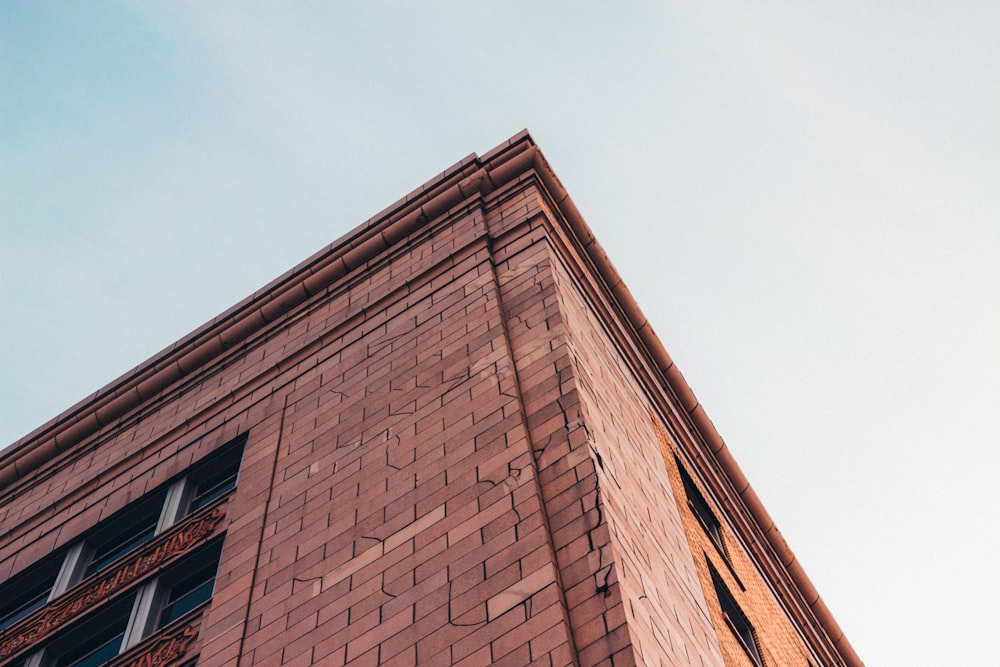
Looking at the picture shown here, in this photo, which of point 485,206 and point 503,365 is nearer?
point 503,365

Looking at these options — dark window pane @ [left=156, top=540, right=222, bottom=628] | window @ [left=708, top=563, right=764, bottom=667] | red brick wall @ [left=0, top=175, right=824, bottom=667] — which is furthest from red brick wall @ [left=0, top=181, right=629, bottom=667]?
window @ [left=708, top=563, right=764, bottom=667]

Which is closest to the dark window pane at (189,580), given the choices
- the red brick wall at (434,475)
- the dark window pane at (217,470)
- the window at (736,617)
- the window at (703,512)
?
the red brick wall at (434,475)

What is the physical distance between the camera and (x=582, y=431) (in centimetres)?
Result: 1333

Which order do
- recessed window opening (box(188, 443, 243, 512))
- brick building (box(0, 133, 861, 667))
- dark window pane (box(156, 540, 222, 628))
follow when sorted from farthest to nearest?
recessed window opening (box(188, 443, 243, 512))
dark window pane (box(156, 540, 222, 628))
brick building (box(0, 133, 861, 667))

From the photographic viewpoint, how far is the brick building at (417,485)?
11.9 metres

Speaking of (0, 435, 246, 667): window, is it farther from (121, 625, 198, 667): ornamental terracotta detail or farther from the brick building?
(121, 625, 198, 667): ornamental terracotta detail

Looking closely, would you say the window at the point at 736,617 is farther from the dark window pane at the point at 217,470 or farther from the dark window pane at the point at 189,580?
the dark window pane at the point at 217,470

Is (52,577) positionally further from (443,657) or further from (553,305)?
(443,657)

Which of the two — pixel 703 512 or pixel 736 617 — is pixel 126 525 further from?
pixel 703 512

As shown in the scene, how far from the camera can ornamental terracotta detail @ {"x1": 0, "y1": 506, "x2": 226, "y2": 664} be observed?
16.4 m

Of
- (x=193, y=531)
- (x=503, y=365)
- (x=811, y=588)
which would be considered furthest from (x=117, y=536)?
(x=811, y=588)

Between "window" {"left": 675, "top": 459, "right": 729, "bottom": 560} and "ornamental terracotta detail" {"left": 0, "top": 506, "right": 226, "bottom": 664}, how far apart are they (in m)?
7.16

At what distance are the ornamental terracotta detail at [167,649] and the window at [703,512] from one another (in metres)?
7.92

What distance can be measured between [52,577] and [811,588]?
47.6ft
